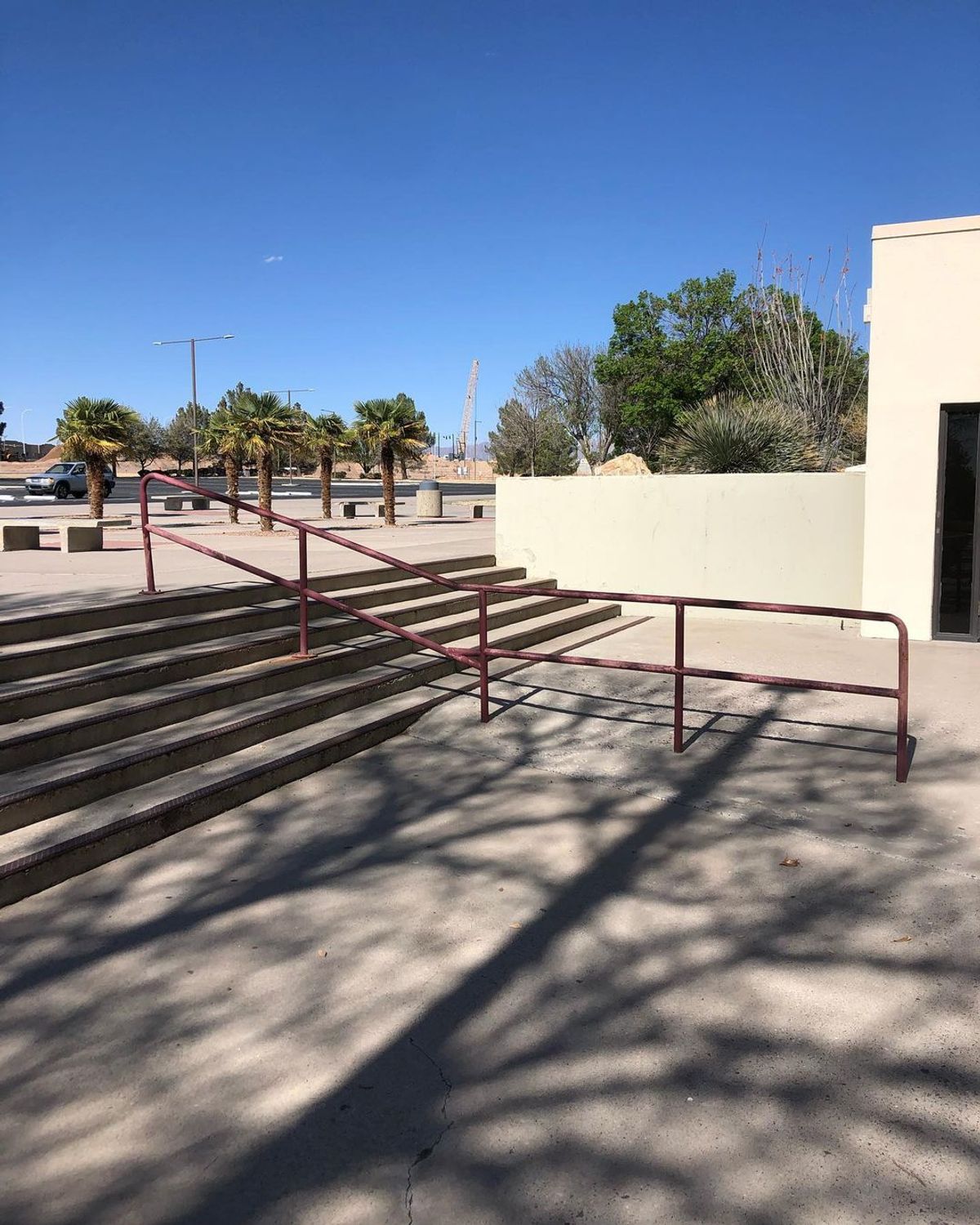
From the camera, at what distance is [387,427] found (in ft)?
84.0

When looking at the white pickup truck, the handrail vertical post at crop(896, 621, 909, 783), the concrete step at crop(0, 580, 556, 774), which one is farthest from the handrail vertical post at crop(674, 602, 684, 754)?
the white pickup truck

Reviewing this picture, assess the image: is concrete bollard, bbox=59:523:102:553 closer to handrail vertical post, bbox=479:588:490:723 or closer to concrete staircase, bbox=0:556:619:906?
concrete staircase, bbox=0:556:619:906

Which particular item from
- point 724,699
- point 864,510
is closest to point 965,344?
point 864,510

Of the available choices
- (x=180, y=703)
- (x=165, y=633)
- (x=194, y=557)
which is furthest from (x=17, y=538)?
(x=180, y=703)

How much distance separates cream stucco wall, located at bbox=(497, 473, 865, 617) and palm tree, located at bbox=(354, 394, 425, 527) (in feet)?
45.5

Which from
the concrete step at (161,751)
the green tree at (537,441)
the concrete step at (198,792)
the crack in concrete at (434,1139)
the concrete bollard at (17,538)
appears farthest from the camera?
the green tree at (537,441)

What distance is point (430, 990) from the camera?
323cm

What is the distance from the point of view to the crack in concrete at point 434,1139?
7.58 feet

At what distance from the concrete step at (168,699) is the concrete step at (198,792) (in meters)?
0.42

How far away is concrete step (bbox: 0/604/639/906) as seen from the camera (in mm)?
3928

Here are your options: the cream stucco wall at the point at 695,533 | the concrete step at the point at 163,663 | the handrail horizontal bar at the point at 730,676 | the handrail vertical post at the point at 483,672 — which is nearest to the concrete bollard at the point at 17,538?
the cream stucco wall at the point at 695,533

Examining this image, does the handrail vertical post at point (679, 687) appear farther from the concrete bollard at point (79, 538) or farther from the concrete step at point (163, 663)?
the concrete bollard at point (79, 538)

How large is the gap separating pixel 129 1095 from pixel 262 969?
0.71m

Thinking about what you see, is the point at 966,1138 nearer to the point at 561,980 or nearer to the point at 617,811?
the point at 561,980
